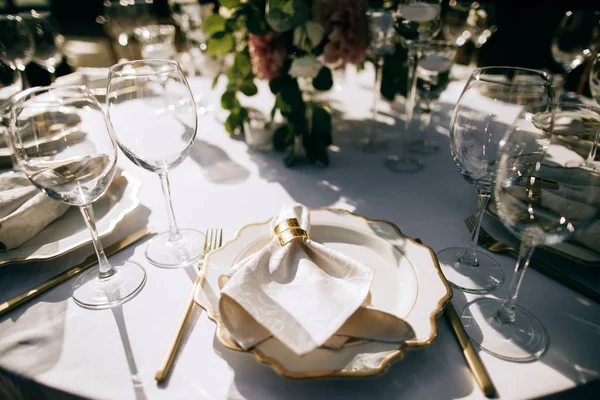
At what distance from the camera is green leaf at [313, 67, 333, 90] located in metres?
1.05

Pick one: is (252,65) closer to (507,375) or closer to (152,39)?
(152,39)

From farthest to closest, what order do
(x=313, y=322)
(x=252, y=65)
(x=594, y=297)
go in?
1. (x=252, y=65)
2. (x=594, y=297)
3. (x=313, y=322)

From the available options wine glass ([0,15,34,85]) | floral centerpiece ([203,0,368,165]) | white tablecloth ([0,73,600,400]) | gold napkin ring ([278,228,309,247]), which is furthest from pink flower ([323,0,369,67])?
wine glass ([0,15,34,85])

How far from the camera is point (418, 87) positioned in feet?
4.17

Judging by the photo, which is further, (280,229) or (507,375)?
(280,229)

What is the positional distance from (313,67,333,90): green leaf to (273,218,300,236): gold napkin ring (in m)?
0.53

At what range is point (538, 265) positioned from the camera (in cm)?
68

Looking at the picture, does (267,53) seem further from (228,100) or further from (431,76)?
(431,76)

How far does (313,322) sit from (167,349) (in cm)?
22

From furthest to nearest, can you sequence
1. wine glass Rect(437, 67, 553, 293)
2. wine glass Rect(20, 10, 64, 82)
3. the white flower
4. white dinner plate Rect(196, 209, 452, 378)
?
1. wine glass Rect(20, 10, 64, 82)
2. the white flower
3. wine glass Rect(437, 67, 553, 293)
4. white dinner plate Rect(196, 209, 452, 378)

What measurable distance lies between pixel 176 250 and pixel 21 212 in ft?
0.95

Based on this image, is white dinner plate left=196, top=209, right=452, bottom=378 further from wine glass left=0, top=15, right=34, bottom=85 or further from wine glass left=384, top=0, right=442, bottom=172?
wine glass left=0, top=15, right=34, bottom=85

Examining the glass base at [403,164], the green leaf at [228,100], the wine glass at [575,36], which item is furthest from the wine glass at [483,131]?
the wine glass at [575,36]

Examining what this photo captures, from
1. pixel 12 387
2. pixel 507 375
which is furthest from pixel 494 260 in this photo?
Result: pixel 12 387
